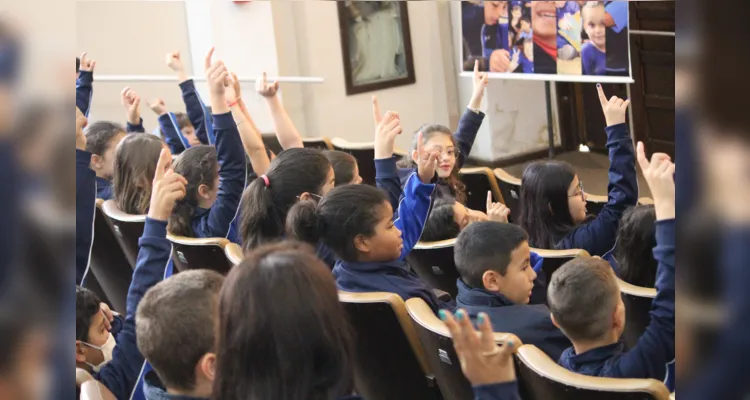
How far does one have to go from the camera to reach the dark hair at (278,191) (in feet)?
6.29

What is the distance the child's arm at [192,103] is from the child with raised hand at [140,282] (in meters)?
1.33

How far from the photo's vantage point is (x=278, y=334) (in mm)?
1003

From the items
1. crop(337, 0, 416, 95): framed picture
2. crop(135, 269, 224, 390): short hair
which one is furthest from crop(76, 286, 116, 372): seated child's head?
crop(337, 0, 416, 95): framed picture

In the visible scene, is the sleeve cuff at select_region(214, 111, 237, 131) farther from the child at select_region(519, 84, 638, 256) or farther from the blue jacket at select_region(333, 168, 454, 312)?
the child at select_region(519, 84, 638, 256)

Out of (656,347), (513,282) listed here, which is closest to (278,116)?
(513,282)

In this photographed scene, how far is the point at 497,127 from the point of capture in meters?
5.11

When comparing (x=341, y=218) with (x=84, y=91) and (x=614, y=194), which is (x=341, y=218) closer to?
(x=614, y=194)

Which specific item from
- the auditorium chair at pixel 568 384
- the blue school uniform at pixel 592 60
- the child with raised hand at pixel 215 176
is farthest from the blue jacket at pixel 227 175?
the blue school uniform at pixel 592 60

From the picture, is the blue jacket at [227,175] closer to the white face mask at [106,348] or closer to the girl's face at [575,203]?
the white face mask at [106,348]

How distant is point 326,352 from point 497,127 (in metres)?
4.20

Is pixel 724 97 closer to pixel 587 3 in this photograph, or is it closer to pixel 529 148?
pixel 587 3

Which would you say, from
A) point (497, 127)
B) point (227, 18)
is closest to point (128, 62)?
point (227, 18)

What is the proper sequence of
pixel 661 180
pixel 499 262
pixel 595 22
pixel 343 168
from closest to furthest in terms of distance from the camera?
1. pixel 661 180
2. pixel 499 262
3. pixel 343 168
4. pixel 595 22

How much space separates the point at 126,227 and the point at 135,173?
18cm
